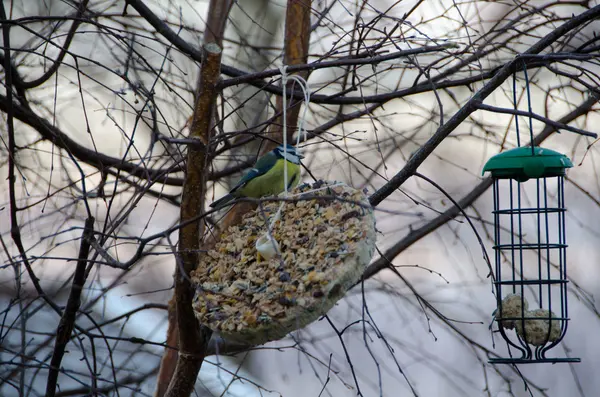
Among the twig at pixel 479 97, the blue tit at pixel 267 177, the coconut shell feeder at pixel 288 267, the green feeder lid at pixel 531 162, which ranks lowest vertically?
the coconut shell feeder at pixel 288 267

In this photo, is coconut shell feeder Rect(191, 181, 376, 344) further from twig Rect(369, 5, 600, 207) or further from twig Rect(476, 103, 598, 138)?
twig Rect(476, 103, 598, 138)

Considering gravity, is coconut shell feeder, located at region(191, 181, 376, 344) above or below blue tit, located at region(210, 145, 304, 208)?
below

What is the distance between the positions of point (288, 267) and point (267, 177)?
1.51 metres

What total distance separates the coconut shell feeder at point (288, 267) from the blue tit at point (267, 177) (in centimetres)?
89

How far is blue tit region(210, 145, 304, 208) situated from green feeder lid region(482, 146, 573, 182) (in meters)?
1.19

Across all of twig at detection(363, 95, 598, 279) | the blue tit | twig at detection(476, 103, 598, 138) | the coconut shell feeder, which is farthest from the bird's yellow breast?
twig at detection(476, 103, 598, 138)

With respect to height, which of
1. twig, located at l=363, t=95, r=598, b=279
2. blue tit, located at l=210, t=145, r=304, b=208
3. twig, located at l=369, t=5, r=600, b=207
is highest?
blue tit, located at l=210, t=145, r=304, b=208

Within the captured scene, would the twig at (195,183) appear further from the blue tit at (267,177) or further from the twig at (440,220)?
the twig at (440,220)

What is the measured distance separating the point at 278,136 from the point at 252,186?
0.40 meters

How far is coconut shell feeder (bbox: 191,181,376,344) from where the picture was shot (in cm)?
218

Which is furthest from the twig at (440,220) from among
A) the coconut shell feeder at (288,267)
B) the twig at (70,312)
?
the twig at (70,312)

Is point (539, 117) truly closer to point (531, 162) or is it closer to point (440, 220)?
point (531, 162)

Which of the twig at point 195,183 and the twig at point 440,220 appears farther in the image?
the twig at point 440,220

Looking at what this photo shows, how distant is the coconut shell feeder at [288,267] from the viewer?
2182 mm
